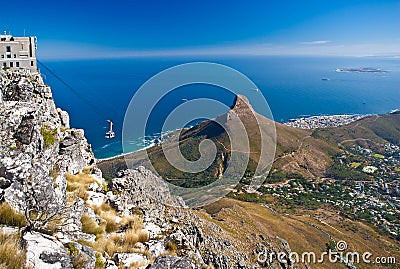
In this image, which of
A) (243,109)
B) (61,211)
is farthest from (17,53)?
(243,109)

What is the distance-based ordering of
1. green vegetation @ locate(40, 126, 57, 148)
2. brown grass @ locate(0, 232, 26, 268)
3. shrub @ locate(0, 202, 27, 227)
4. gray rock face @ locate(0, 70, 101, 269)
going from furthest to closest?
1. green vegetation @ locate(40, 126, 57, 148)
2. shrub @ locate(0, 202, 27, 227)
3. gray rock face @ locate(0, 70, 101, 269)
4. brown grass @ locate(0, 232, 26, 268)

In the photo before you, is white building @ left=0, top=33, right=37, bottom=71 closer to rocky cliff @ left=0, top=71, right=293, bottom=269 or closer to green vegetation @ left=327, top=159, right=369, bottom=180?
rocky cliff @ left=0, top=71, right=293, bottom=269

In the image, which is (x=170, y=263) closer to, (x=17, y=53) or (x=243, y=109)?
(x=17, y=53)

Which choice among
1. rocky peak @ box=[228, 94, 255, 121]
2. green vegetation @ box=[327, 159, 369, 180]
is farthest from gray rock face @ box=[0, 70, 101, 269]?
green vegetation @ box=[327, 159, 369, 180]

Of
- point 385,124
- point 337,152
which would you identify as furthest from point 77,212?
point 385,124

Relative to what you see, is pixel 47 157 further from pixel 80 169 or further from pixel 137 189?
pixel 137 189
